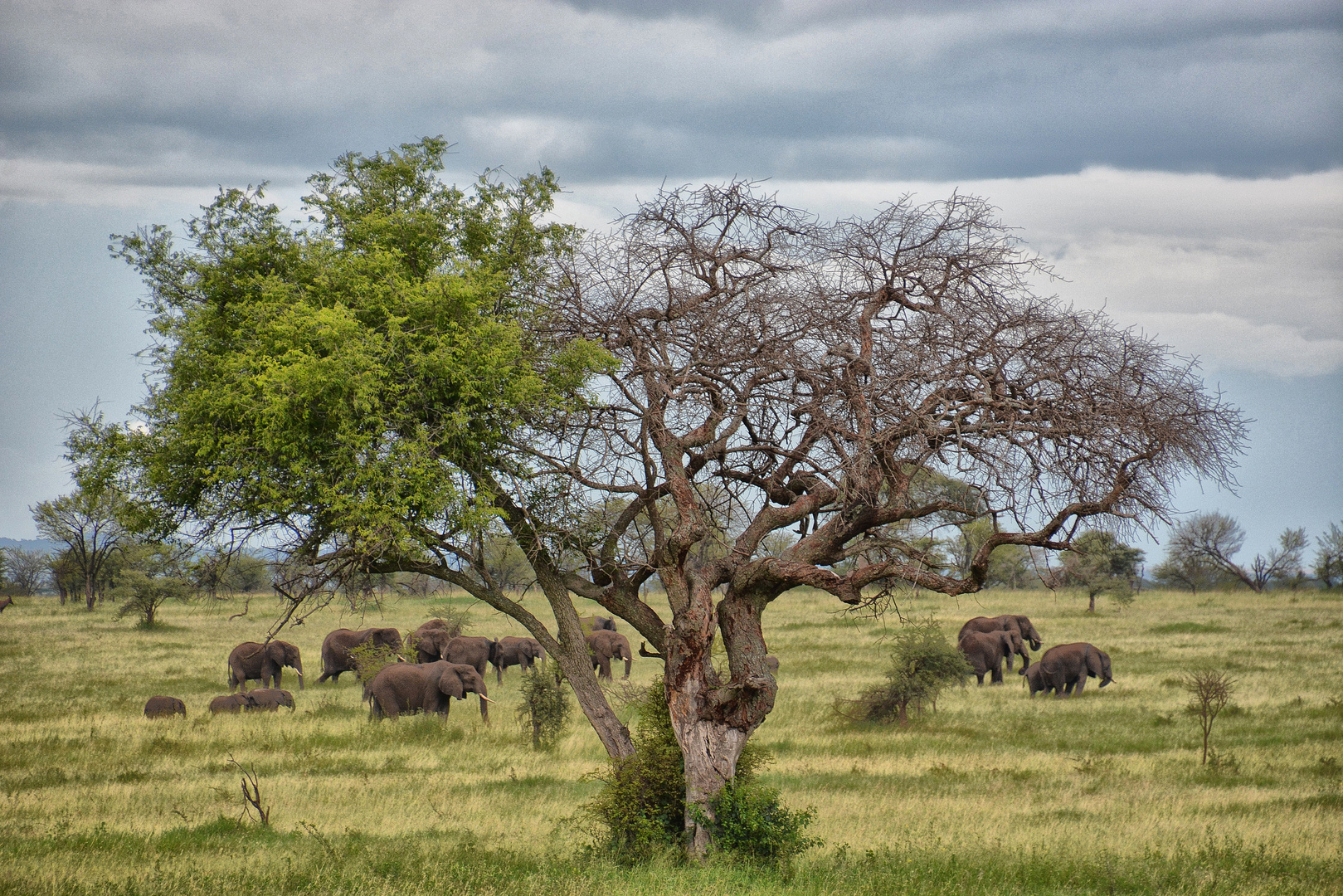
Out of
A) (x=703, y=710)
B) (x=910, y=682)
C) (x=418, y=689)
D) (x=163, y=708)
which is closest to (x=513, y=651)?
(x=418, y=689)

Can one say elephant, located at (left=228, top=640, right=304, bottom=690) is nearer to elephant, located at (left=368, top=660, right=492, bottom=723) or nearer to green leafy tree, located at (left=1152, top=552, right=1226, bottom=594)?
elephant, located at (left=368, top=660, right=492, bottom=723)

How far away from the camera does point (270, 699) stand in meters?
28.3

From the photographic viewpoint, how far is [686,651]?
12641 millimetres

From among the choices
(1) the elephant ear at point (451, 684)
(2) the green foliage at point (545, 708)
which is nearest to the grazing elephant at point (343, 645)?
(1) the elephant ear at point (451, 684)

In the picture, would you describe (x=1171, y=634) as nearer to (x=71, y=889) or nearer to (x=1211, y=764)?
(x=1211, y=764)

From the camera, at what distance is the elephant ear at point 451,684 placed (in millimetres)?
28250

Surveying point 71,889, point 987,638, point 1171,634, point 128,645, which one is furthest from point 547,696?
point 1171,634

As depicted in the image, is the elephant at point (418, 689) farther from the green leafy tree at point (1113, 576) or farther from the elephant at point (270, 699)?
the green leafy tree at point (1113, 576)

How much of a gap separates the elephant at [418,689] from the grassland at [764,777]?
70 cm

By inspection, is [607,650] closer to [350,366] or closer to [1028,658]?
[1028,658]

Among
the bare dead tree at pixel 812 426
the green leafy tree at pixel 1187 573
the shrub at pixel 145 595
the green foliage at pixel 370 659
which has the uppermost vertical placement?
the bare dead tree at pixel 812 426

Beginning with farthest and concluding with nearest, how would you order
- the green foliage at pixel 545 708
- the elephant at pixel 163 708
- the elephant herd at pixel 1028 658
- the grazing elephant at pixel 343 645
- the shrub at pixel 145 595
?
the shrub at pixel 145 595, the grazing elephant at pixel 343 645, the elephant herd at pixel 1028 658, the elephant at pixel 163 708, the green foliage at pixel 545 708

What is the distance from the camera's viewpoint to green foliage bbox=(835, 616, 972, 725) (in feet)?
88.4

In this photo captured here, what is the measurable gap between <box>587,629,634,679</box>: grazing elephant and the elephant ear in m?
7.14
